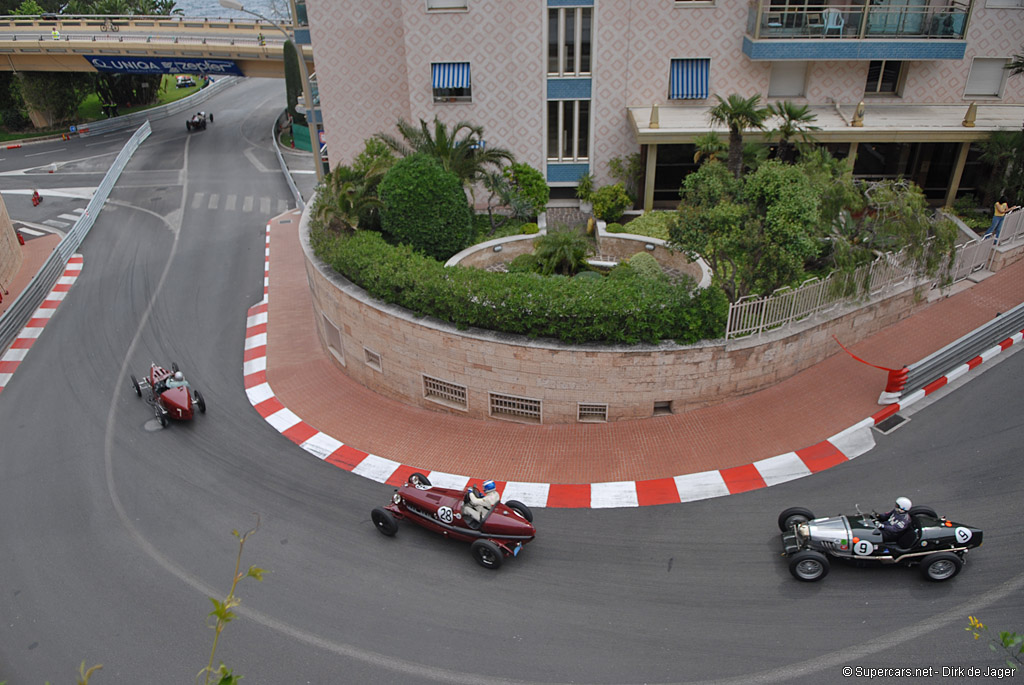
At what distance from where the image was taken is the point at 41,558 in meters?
12.5

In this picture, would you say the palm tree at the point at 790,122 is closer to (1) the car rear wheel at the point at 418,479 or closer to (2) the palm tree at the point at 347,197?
(2) the palm tree at the point at 347,197

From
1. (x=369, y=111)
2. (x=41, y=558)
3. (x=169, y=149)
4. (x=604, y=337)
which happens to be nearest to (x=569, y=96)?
(x=369, y=111)

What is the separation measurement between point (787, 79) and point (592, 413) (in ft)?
46.5

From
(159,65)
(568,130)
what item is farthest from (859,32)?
(159,65)

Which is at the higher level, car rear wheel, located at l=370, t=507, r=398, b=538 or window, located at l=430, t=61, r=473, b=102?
window, located at l=430, t=61, r=473, b=102

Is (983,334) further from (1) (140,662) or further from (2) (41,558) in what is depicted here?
(2) (41,558)

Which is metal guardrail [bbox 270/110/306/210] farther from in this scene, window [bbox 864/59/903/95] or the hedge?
window [bbox 864/59/903/95]

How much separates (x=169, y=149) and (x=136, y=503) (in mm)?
35722

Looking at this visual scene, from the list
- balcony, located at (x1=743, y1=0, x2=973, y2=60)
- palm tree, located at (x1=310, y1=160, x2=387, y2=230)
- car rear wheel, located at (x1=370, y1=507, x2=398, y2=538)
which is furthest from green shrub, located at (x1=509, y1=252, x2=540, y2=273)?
balcony, located at (x1=743, y1=0, x2=973, y2=60)

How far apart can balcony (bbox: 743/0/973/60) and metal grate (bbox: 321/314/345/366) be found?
47.7 ft

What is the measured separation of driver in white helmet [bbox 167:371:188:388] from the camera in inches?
655

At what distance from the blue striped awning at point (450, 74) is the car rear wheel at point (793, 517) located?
52.5ft

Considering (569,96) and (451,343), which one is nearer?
(451,343)

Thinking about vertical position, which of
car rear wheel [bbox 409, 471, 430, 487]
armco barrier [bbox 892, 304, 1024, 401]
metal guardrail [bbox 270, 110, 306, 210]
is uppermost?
metal guardrail [bbox 270, 110, 306, 210]
